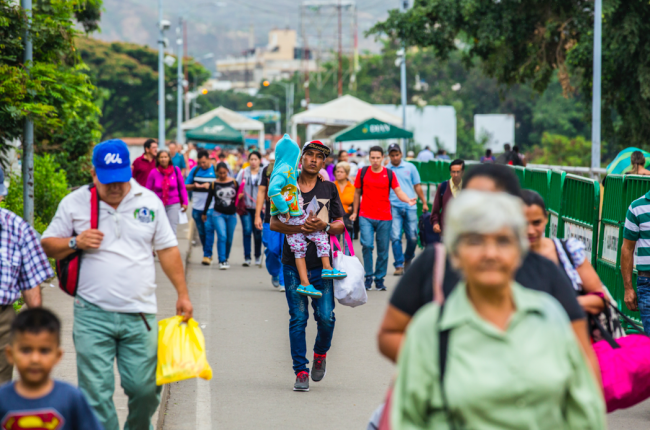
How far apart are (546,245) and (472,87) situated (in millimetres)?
67923

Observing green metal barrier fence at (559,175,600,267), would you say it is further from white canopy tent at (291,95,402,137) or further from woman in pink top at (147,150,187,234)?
white canopy tent at (291,95,402,137)

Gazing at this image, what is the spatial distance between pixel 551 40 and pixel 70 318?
1606cm

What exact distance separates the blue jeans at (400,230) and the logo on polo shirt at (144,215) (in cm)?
802

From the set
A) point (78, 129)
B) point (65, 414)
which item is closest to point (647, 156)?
point (65, 414)

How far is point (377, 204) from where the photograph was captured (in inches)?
450

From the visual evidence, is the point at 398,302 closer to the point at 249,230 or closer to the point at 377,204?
the point at 377,204

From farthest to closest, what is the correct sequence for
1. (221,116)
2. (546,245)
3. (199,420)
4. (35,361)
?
(221,116)
(199,420)
(546,245)
(35,361)

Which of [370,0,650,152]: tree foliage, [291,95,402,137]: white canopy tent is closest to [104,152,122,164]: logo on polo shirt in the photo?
[370,0,650,152]: tree foliage

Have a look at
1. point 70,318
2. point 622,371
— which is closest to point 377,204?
point 70,318

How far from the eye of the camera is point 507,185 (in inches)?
115

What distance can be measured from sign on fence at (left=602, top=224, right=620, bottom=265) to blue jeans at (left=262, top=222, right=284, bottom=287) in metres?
3.77

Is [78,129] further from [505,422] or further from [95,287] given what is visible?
[505,422]

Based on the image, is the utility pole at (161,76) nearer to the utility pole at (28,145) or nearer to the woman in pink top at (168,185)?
the woman in pink top at (168,185)

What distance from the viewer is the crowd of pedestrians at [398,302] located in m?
2.29
